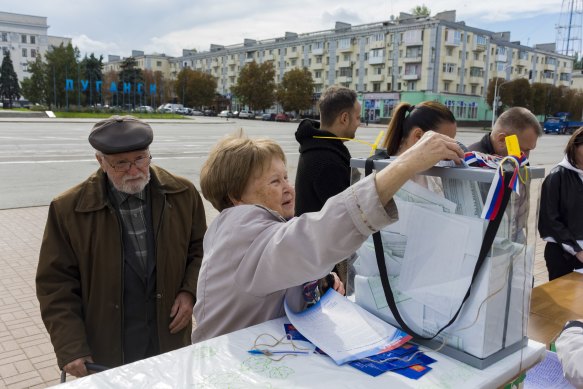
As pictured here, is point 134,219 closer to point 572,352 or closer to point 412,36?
point 572,352

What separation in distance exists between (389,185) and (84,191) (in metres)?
1.84

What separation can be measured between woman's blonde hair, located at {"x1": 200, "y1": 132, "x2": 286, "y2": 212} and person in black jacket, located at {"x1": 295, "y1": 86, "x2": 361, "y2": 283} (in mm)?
1330

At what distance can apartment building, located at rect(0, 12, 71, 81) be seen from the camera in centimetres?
10544

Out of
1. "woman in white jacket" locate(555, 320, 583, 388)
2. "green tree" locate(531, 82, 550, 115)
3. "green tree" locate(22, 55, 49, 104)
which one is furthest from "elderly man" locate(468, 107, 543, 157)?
"green tree" locate(531, 82, 550, 115)

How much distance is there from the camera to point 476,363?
1277 millimetres

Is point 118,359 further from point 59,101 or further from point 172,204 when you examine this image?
point 59,101

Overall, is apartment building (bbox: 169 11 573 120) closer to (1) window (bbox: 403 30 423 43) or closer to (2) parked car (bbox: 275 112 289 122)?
(1) window (bbox: 403 30 423 43)

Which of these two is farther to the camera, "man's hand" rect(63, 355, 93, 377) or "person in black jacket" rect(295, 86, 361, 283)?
"person in black jacket" rect(295, 86, 361, 283)

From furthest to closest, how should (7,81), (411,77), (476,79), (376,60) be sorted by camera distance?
(7,81) → (376,60) → (476,79) → (411,77)

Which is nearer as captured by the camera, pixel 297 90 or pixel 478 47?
pixel 297 90

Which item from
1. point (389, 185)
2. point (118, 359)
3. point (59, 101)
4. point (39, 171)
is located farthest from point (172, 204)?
point (59, 101)

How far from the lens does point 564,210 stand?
11.8ft

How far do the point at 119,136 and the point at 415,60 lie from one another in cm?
6577

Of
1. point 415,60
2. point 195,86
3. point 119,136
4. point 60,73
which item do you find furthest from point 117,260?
point 195,86
